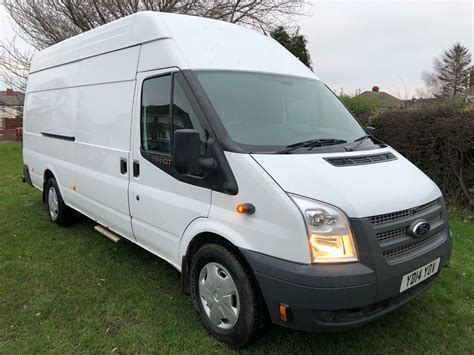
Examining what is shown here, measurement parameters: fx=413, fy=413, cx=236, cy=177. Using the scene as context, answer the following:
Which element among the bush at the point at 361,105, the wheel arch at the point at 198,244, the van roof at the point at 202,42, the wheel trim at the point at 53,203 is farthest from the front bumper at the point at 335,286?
the bush at the point at 361,105

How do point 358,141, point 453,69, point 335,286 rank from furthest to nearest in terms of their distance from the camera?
point 453,69, point 358,141, point 335,286

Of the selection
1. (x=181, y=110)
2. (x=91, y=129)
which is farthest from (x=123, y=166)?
(x=181, y=110)

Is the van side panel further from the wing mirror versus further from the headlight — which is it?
the headlight

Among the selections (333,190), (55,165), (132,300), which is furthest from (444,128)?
(55,165)

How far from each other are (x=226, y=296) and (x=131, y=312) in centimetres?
110

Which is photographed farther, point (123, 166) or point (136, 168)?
point (123, 166)

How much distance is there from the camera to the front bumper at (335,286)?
257cm

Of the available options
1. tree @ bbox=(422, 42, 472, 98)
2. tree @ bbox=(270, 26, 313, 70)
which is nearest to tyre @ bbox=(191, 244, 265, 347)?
tree @ bbox=(270, 26, 313, 70)

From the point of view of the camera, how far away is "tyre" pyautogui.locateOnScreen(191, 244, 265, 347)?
2918 mm

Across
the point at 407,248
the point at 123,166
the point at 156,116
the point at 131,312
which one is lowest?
the point at 131,312

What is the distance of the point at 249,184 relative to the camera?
2846mm

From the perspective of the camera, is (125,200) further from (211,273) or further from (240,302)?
(240,302)

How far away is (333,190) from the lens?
2680 millimetres

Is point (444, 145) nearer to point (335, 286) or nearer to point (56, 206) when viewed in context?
point (335, 286)
